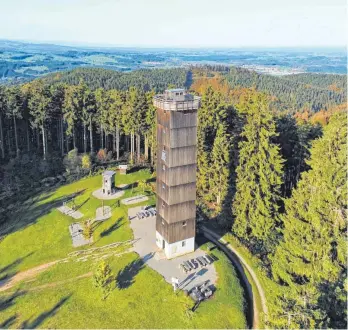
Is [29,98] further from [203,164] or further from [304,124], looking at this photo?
[304,124]

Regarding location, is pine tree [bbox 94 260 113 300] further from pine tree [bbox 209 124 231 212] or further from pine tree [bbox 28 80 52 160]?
pine tree [bbox 28 80 52 160]

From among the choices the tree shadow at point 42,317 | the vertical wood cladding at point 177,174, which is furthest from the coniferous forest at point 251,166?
the tree shadow at point 42,317

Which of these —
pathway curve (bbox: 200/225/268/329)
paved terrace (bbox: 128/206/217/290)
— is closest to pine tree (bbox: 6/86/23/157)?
paved terrace (bbox: 128/206/217/290)

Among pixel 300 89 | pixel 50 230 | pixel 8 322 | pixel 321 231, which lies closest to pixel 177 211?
pixel 321 231

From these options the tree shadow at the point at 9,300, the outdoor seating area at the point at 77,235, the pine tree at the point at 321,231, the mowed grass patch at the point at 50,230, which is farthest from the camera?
the outdoor seating area at the point at 77,235

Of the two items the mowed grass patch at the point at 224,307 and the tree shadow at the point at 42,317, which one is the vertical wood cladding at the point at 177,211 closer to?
the mowed grass patch at the point at 224,307
